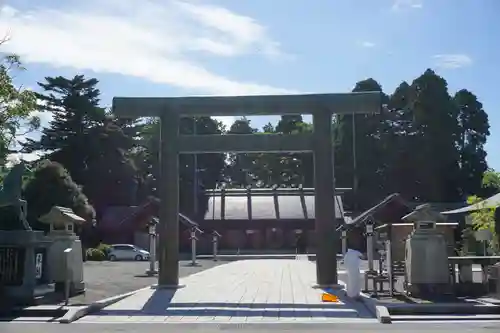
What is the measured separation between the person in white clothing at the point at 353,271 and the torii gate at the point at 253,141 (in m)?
2.41

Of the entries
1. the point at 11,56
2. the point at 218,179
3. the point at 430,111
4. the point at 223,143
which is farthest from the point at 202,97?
the point at 218,179

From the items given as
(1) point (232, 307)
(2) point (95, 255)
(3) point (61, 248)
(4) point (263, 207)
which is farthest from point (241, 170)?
(1) point (232, 307)

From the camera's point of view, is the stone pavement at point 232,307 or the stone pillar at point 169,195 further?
the stone pillar at point 169,195

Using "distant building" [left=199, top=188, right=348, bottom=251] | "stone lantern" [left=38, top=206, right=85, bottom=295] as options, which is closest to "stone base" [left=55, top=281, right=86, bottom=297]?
"stone lantern" [left=38, top=206, right=85, bottom=295]

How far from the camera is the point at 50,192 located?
4222cm

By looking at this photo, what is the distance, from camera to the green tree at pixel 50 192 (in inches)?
1642

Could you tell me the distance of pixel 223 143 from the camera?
1823 centimetres

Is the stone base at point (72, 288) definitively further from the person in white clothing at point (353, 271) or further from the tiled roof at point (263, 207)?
the tiled roof at point (263, 207)

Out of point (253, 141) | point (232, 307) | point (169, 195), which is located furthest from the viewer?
point (169, 195)

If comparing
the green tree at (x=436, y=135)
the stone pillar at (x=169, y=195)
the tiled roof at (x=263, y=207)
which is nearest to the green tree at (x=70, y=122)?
the tiled roof at (x=263, y=207)

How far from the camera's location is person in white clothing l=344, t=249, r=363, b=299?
15.0 m

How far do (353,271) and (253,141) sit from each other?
4896 mm

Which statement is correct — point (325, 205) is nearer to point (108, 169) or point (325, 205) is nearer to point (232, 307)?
point (232, 307)

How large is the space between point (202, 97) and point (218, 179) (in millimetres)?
59084
